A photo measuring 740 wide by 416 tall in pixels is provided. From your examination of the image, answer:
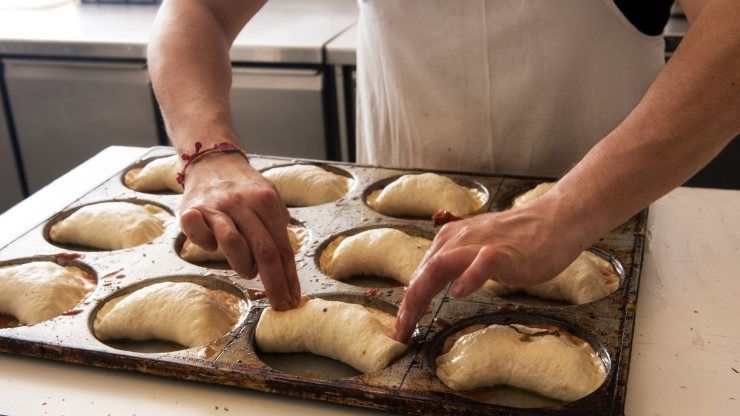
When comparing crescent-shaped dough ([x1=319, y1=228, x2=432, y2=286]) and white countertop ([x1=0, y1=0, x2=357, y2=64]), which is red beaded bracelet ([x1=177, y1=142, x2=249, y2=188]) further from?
white countertop ([x1=0, y1=0, x2=357, y2=64])

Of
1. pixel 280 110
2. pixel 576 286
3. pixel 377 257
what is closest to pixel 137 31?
pixel 280 110

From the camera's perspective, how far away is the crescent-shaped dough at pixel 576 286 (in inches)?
68.2

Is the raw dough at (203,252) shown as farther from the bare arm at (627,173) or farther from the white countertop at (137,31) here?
the white countertop at (137,31)

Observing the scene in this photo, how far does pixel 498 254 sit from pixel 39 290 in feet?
3.43

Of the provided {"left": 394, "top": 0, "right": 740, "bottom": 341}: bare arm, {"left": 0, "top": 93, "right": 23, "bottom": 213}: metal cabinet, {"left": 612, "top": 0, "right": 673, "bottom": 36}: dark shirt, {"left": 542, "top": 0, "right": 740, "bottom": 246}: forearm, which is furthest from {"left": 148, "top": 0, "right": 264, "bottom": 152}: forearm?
{"left": 0, "top": 93, "right": 23, "bottom": 213}: metal cabinet

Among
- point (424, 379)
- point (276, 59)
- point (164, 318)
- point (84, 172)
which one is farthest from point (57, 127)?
point (424, 379)

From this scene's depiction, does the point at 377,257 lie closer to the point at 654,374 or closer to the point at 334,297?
the point at 334,297

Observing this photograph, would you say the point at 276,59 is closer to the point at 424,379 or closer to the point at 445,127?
the point at 445,127

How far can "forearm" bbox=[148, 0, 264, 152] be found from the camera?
1.92 m

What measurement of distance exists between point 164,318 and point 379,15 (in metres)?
1.06

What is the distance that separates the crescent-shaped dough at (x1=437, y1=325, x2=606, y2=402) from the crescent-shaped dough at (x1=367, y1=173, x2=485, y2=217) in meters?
0.60

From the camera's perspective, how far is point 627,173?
1.46 metres

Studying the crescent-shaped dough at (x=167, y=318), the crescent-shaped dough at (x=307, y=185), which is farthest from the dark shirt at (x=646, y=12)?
the crescent-shaped dough at (x=167, y=318)

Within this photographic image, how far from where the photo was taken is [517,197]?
2.14 meters
